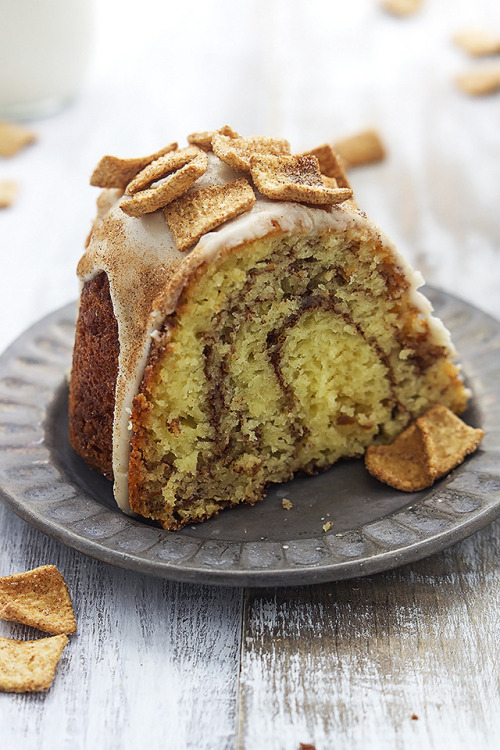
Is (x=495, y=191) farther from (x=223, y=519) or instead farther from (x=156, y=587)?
(x=156, y=587)

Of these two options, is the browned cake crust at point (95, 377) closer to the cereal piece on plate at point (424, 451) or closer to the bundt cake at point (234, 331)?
the bundt cake at point (234, 331)

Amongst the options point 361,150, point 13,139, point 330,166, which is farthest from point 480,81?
point 330,166

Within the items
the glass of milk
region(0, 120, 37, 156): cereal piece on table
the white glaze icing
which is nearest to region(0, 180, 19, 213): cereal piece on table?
region(0, 120, 37, 156): cereal piece on table

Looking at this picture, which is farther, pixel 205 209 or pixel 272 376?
pixel 272 376

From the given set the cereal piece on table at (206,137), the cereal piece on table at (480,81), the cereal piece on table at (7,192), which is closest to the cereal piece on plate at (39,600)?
the cereal piece on table at (206,137)

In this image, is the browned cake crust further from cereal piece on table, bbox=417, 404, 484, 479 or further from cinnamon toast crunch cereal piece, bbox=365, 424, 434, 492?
cereal piece on table, bbox=417, 404, 484, 479

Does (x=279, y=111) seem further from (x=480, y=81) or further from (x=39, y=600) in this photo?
(x=39, y=600)
